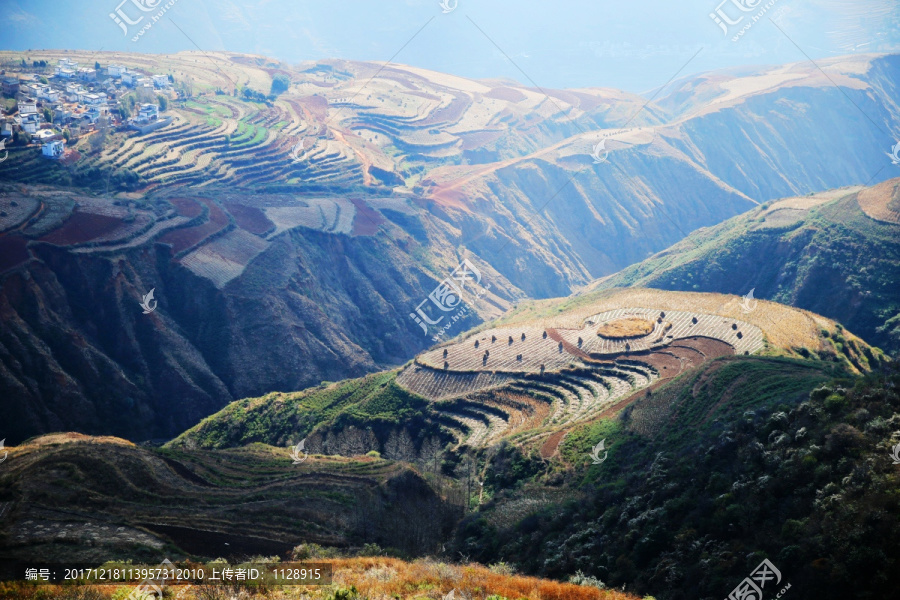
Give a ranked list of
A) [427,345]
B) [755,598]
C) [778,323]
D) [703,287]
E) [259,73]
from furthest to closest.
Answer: [259,73] → [427,345] → [703,287] → [778,323] → [755,598]

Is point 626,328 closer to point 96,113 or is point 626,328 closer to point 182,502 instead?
point 182,502

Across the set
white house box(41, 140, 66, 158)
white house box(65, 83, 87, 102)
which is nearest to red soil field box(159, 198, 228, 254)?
white house box(41, 140, 66, 158)

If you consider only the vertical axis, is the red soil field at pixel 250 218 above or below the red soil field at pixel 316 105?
below

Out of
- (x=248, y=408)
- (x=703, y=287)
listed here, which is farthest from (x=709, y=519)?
(x=703, y=287)

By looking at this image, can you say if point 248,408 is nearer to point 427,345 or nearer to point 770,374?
point 427,345

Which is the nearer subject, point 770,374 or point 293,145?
point 770,374

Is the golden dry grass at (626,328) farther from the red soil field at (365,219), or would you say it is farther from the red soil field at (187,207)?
the red soil field at (187,207)

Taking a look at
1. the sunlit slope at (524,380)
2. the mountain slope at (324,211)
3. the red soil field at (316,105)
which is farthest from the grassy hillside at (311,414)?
the red soil field at (316,105)
